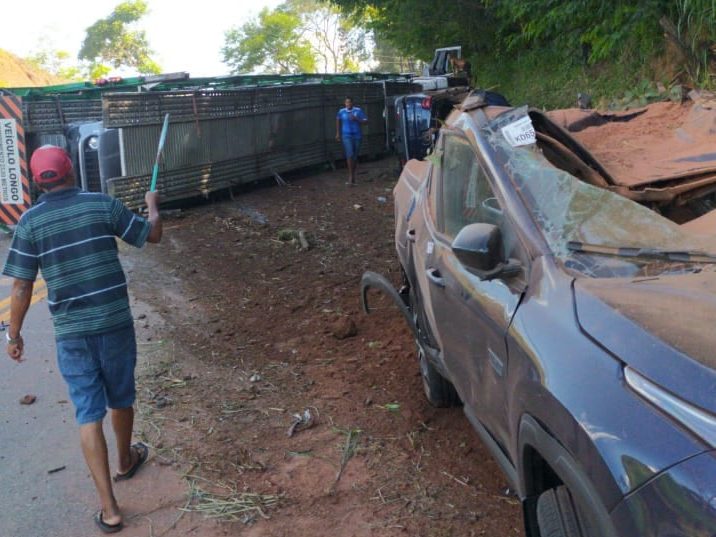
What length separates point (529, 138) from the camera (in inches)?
132

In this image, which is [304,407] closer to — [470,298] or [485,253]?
[470,298]

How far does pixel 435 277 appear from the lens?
3775 mm

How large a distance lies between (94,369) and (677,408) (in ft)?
9.49

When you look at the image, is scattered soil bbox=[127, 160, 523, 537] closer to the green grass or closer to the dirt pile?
the green grass

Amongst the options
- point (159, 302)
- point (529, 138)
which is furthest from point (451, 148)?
point (159, 302)

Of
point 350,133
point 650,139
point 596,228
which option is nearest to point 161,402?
point 596,228

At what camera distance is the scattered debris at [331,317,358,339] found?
6.32 metres

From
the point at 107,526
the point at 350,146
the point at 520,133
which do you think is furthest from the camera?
the point at 350,146

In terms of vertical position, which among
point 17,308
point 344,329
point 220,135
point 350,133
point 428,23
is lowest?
point 344,329

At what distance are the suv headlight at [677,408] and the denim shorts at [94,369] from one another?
2.69 metres

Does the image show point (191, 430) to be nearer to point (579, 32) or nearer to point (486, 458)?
point (486, 458)

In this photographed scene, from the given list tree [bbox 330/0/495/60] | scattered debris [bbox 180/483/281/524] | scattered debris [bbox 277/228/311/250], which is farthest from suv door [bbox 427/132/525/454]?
tree [bbox 330/0/495/60]

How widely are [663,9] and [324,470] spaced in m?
A: 10.5

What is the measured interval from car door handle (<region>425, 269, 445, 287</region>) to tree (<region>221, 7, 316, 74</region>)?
240 feet
